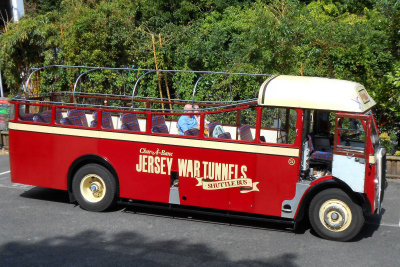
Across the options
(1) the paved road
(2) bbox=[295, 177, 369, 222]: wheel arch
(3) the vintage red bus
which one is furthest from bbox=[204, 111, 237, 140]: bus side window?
(2) bbox=[295, 177, 369, 222]: wheel arch

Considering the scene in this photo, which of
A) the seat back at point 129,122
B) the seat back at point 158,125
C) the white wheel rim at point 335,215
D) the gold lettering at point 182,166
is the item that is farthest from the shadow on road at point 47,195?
the white wheel rim at point 335,215

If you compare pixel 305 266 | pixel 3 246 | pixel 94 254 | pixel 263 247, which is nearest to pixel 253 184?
pixel 263 247

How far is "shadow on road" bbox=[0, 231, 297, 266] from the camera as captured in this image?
21.8ft

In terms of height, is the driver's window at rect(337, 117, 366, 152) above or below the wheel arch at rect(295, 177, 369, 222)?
above

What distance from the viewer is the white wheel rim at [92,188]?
8773 mm

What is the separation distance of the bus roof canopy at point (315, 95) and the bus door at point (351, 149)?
18cm

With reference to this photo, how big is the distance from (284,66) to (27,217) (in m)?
7.26

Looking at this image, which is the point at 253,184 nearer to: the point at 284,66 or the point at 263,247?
the point at 263,247

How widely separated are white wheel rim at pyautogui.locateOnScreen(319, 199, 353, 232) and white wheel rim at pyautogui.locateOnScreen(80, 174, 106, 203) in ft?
13.1

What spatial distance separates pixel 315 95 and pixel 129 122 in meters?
3.47

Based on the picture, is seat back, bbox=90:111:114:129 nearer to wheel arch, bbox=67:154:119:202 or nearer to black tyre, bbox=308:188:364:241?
wheel arch, bbox=67:154:119:202

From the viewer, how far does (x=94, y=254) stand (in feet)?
22.7

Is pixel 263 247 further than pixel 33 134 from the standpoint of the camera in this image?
No

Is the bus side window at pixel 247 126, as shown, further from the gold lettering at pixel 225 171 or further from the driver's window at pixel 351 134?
the driver's window at pixel 351 134
